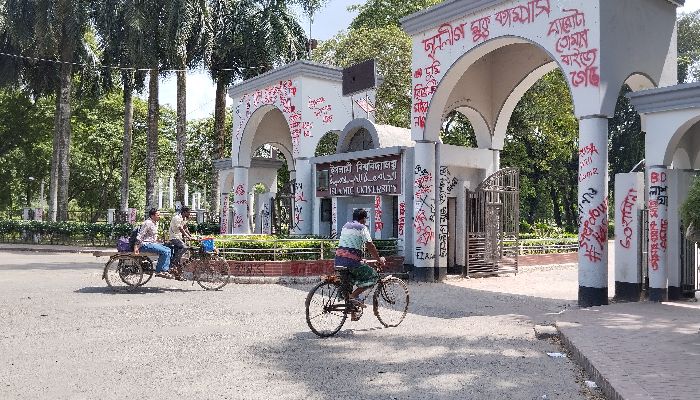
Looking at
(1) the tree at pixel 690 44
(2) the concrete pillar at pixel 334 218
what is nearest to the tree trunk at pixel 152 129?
(2) the concrete pillar at pixel 334 218

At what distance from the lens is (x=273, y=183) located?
2814cm

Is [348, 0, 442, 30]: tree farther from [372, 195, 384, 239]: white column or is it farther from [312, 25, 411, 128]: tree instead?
[372, 195, 384, 239]: white column

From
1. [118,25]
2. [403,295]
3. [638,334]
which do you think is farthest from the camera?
[118,25]

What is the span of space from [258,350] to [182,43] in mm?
21009

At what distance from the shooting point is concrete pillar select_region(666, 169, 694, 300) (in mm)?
11070

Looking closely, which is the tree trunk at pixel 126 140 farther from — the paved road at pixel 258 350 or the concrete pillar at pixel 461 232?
the concrete pillar at pixel 461 232

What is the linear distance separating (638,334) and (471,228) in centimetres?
889

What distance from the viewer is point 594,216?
1123cm

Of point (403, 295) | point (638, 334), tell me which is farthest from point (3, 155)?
point (638, 334)

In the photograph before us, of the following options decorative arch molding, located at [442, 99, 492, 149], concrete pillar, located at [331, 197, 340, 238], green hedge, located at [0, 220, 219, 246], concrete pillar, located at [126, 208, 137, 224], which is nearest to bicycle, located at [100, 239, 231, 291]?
concrete pillar, located at [331, 197, 340, 238]

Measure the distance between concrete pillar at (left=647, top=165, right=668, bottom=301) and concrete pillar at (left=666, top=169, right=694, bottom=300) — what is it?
0.40 ft

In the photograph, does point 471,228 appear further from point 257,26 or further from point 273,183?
point 257,26

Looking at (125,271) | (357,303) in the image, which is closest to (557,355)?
(357,303)

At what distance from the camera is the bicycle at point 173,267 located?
12.3 metres
